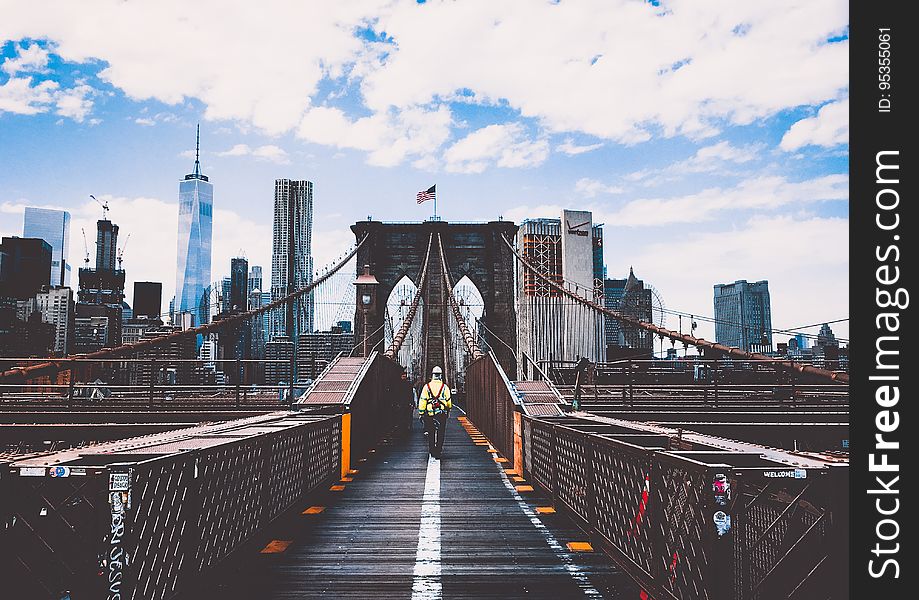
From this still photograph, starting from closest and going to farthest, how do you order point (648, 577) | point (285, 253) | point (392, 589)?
1. point (648, 577)
2. point (392, 589)
3. point (285, 253)

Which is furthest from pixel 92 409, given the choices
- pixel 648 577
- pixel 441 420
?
pixel 648 577

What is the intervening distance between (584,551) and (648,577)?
1.23 metres

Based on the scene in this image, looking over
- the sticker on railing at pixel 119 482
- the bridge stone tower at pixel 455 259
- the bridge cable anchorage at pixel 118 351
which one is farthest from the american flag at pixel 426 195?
the sticker on railing at pixel 119 482

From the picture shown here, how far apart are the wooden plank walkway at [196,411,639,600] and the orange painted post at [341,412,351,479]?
131 centimetres

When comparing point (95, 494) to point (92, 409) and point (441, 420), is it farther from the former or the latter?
point (92, 409)

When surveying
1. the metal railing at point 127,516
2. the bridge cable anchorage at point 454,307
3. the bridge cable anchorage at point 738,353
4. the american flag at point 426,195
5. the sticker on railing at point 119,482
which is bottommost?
the metal railing at point 127,516

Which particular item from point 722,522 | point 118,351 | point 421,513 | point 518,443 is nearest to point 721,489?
point 722,522

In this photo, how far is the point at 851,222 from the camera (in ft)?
10.0

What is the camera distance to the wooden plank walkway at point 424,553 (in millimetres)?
4289

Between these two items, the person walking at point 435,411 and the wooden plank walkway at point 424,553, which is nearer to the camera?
the wooden plank walkway at point 424,553

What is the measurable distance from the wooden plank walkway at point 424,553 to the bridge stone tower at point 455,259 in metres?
34.7

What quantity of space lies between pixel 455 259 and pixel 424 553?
40052 mm

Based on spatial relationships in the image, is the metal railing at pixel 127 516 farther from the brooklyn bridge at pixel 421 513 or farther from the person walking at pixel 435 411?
the person walking at pixel 435 411

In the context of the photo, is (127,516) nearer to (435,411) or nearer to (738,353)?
(435,411)
